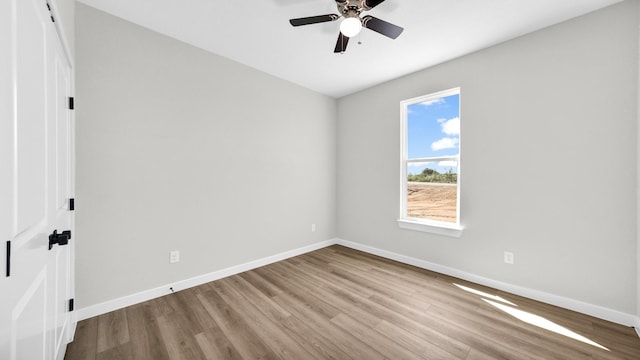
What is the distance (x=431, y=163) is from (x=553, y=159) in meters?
1.20

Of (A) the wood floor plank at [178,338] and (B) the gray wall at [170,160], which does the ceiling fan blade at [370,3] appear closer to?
(B) the gray wall at [170,160]

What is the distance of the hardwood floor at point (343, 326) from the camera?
5.42 feet

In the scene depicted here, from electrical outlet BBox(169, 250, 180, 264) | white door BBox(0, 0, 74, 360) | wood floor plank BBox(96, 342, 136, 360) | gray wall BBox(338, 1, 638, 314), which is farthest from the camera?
electrical outlet BBox(169, 250, 180, 264)

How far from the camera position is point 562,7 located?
202 centimetres

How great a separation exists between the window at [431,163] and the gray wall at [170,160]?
169cm

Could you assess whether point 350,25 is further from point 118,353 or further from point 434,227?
point 118,353

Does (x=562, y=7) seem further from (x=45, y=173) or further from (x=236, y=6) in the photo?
(x=45, y=173)

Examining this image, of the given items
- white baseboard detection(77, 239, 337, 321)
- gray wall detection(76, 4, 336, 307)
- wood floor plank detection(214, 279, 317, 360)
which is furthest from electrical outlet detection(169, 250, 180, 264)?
wood floor plank detection(214, 279, 317, 360)

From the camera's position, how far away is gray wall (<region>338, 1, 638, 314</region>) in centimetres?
197

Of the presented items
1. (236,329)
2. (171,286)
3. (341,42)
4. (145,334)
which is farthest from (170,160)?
(341,42)

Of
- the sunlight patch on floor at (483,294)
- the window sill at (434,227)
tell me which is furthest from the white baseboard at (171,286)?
the sunlight patch on floor at (483,294)

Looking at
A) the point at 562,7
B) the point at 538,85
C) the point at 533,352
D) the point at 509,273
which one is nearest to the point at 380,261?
the point at 509,273

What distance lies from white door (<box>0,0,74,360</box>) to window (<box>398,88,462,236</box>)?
3384 millimetres

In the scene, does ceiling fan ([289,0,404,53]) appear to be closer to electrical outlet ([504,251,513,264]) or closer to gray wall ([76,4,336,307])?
gray wall ([76,4,336,307])
